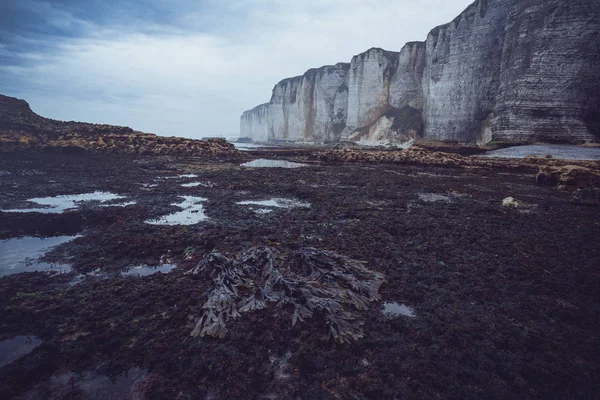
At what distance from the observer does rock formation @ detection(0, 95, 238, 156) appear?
24.0m

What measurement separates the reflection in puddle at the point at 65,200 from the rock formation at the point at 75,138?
19335 mm

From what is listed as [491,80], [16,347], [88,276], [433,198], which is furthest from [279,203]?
[491,80]

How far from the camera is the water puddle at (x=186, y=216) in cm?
687

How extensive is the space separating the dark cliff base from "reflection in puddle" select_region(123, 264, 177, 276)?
236 mm

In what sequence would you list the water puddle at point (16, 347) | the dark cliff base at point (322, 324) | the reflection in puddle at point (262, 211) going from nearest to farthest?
1. the dark cliff base at point (322, 324)
2. the water puddle at point (16, 347)
3. the reflection in puddle at point (262, 211)

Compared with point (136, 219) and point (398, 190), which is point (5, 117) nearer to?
point (136, 219)

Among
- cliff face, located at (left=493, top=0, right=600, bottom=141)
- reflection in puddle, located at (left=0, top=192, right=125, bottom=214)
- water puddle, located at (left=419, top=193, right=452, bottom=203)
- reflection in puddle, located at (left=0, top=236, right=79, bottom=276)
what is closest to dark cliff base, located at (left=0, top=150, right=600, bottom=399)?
reflection in puddle, located at (left=0, top=236, right=79, bottom=276)

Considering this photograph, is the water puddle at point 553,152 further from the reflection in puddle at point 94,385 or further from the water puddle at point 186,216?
the reflection in puddle at point 94,385

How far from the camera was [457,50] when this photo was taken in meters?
39.7

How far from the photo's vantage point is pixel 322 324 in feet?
10.5

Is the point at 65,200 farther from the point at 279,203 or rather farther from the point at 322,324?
the point at 322,324

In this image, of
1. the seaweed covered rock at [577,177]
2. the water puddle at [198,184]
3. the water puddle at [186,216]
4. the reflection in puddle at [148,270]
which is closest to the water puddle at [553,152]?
the seaweed covered rock at [577,177]

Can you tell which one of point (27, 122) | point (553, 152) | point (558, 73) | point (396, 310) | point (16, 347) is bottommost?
point (396, 310)

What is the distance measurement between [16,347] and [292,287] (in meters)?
2.81
